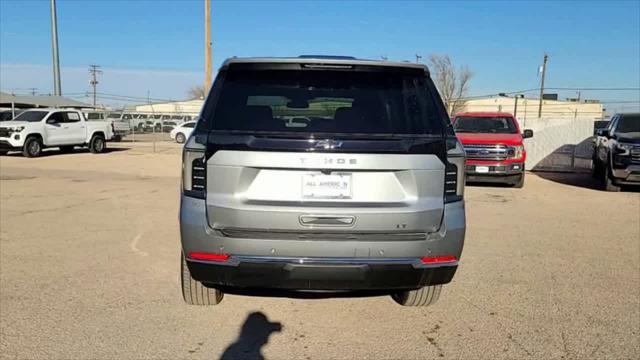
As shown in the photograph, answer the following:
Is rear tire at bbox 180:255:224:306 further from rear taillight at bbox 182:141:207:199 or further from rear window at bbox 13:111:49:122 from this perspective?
rear window at bbox 13:111:49:122

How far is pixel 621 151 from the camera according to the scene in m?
11.0

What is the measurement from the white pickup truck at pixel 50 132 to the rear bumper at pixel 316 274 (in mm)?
19219

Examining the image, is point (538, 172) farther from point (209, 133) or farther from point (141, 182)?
point (209, 133)

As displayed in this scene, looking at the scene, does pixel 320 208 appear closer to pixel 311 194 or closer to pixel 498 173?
pixel 311 194

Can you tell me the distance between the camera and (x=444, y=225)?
324cm

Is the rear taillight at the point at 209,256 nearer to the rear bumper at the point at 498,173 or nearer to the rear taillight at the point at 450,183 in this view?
the rear taillight at the point at 450,183

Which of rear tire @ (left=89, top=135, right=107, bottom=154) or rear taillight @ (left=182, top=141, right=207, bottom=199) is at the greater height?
rear taillight @ (left=182, top=141, right=207, bottom=199)

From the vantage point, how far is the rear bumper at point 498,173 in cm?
1205

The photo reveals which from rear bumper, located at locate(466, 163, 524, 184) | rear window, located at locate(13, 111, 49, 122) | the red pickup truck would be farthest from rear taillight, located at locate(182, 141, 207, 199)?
rear window, located at locate(13, 111, 49, 122)

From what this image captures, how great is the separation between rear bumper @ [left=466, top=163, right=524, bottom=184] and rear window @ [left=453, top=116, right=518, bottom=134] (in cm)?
132

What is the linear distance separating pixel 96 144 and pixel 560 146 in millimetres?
18761

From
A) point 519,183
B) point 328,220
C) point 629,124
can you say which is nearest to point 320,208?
point 328,220

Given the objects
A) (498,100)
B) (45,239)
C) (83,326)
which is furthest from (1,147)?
(498,100)

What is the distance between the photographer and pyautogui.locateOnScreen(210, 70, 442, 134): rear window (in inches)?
135
